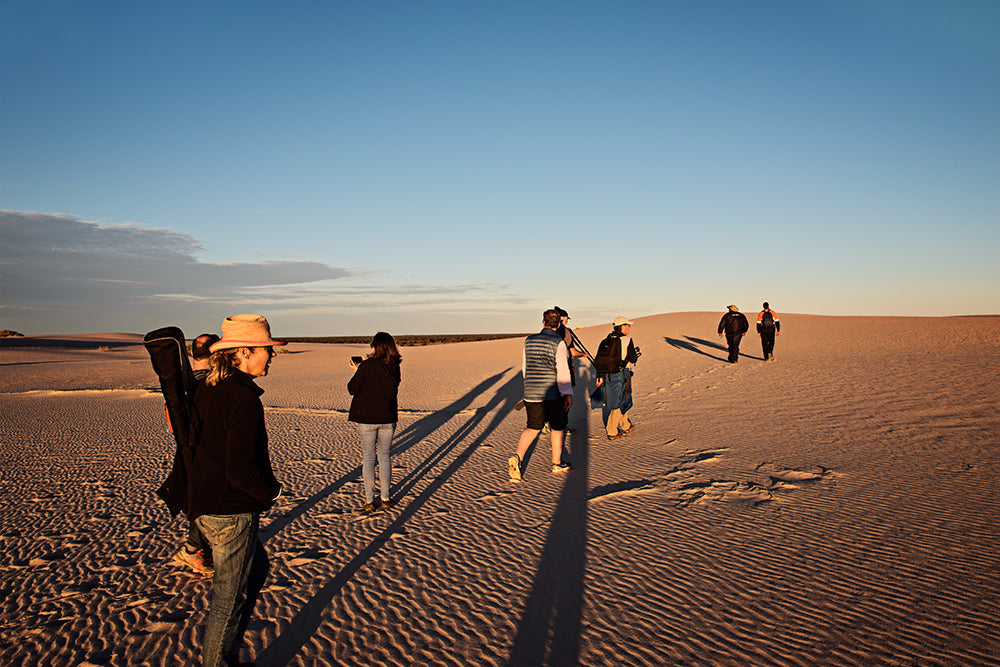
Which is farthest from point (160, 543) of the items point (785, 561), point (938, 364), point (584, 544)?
point (938, 364)

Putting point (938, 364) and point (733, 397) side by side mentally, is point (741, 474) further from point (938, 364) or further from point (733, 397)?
point (938, 364)

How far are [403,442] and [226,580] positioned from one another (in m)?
7.53

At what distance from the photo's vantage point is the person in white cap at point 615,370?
29.2ft

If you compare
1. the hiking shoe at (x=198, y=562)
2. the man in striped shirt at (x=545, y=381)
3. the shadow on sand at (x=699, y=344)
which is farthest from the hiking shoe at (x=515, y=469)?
the shadow on sand at (x=699, y=344)

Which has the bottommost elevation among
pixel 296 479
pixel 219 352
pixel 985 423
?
pixel 296 479

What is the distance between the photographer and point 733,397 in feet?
44.9

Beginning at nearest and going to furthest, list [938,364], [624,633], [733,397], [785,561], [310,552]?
1. [624,633]
2. [785,561]
3. [310,552]
4. [733,397]
5. [938,364]

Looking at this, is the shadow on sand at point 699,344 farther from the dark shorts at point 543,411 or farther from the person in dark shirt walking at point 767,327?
the dark shorts at point 543,411

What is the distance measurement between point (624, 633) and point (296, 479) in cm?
540

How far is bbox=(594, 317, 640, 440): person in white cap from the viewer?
890 cm

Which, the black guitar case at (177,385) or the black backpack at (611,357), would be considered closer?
the black guitar case at (177,385)

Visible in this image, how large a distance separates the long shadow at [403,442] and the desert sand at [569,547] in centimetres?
7

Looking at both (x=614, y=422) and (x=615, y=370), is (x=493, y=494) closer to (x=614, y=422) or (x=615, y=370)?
(x=615, y=370)

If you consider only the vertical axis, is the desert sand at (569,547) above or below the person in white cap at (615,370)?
below
